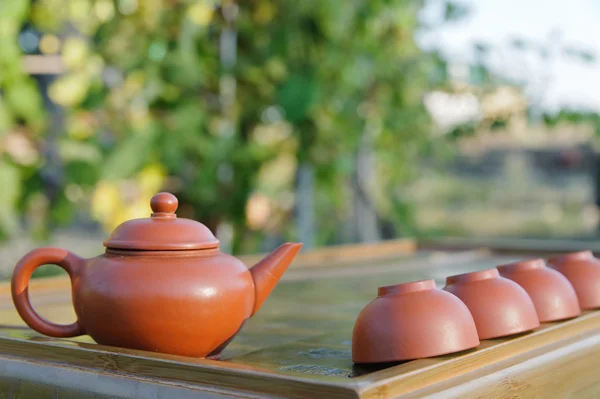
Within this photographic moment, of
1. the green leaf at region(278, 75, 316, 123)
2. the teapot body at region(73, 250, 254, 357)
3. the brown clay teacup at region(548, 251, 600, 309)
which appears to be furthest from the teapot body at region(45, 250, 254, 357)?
the green leaf at region(278, 75, 316, 123)

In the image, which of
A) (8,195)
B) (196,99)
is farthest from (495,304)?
(196,99)

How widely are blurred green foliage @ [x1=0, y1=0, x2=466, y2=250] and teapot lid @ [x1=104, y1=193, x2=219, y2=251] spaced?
2.20 metres

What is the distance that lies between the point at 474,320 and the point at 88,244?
4408 mm

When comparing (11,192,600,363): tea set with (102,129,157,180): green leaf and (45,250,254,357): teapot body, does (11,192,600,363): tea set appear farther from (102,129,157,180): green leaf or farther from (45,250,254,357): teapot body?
(102,129,157,180): green leaf

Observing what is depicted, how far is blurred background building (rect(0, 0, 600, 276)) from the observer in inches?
127

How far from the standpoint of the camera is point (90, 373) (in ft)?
2.42

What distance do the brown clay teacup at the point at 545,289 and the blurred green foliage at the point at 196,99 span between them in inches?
90.4

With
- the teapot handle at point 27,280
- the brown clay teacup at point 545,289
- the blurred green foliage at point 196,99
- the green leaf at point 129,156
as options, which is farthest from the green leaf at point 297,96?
the teapot handle at point 27,280

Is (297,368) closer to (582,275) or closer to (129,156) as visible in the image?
(582,275)

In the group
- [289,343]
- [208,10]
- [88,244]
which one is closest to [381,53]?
[208,10]

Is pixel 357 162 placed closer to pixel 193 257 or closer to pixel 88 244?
pixel 88 244

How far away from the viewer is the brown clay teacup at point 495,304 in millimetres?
837

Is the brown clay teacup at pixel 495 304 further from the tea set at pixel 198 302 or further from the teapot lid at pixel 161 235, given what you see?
the teapot lid at pixel 161 235

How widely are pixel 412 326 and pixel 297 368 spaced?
135 millimetres
